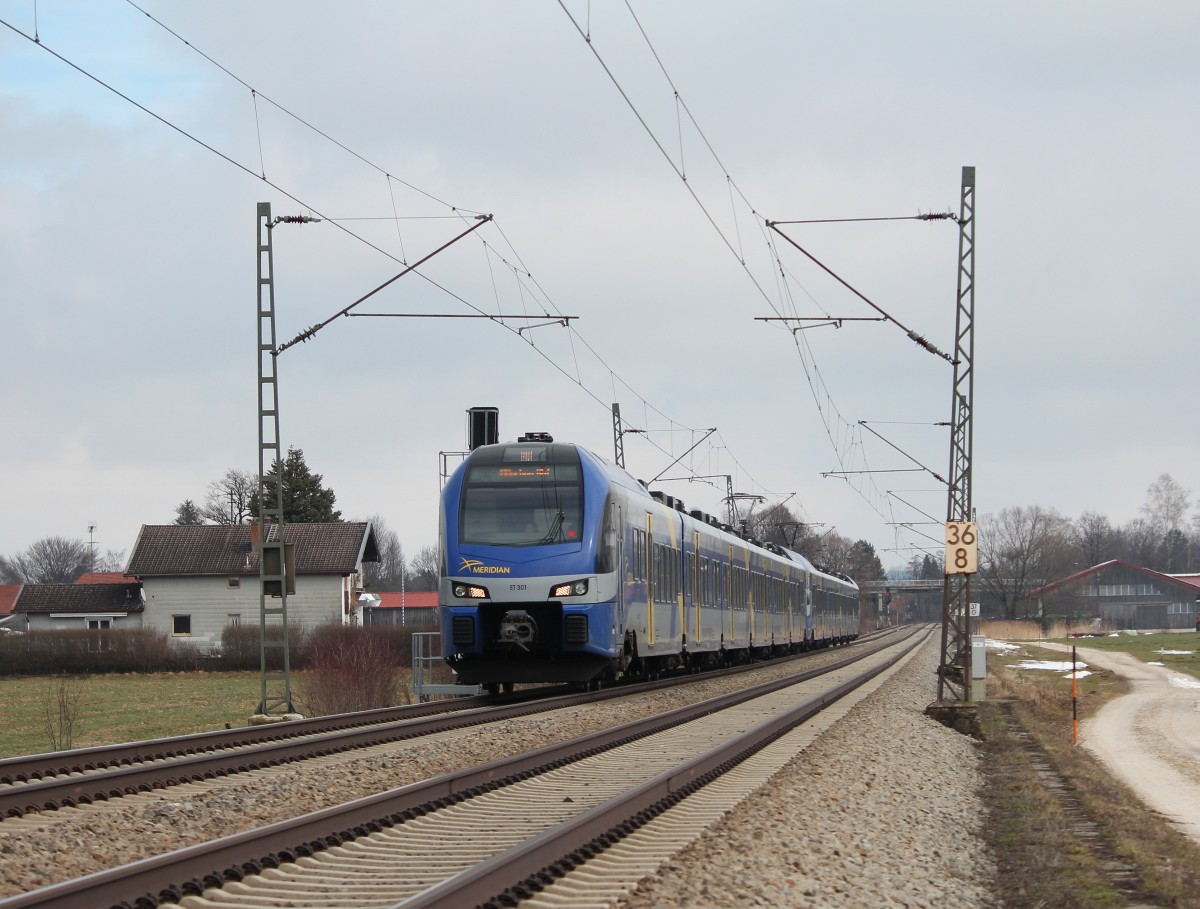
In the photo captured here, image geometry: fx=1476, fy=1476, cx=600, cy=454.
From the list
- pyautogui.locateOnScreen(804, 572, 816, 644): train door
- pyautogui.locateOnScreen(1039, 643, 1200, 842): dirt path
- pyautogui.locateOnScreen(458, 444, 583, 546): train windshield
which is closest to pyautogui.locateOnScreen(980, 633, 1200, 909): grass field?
pyautogui.locateOnScreen(1039, 643, 1200, 842): dirt path

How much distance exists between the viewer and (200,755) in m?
13.9

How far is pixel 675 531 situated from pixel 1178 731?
11.6 meters

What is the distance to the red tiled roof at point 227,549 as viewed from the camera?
6650 centimetres

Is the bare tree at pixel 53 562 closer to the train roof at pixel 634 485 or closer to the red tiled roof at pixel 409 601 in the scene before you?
the red tiled roof at pixel 409 601

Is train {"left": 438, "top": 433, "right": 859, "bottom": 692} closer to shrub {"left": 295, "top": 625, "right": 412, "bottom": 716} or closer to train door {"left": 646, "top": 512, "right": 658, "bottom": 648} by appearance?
train door {"left": 646, "top": 512, "right": 658, "bottom": 648}

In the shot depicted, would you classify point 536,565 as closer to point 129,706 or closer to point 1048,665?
point 129,706

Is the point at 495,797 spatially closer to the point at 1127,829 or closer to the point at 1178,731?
the point at 1127,829

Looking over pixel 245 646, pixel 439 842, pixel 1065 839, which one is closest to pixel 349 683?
pixel 439 842

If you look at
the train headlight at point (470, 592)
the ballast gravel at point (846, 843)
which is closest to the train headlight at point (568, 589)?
the train headlight at point (470, 592)

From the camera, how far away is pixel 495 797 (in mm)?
11242

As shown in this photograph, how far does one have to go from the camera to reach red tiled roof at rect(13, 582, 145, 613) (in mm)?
71188

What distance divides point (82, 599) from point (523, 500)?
56177mm

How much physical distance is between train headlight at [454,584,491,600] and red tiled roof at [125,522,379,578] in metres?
45.5

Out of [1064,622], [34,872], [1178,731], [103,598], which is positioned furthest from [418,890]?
[1064,622]
